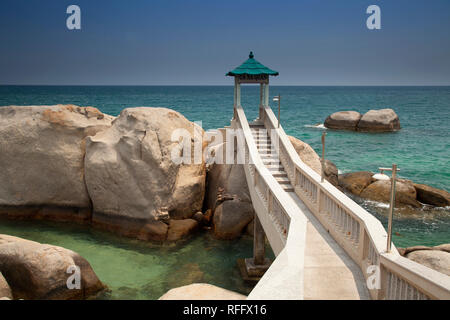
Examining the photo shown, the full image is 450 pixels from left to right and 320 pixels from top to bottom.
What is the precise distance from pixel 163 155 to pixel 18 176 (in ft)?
25.3

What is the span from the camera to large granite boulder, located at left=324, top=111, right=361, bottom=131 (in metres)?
52.5

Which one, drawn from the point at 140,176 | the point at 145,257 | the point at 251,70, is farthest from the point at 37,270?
the point at 251,70

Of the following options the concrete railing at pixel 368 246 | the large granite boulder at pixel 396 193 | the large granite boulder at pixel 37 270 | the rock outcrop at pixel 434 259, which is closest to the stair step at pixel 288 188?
the concrete railing at pixel 368 246

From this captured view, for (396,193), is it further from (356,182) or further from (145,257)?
(145,257)

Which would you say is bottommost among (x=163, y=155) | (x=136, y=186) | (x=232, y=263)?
(x=232, y=263)

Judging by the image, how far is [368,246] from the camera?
780 cm

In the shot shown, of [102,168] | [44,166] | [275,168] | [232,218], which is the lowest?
[232,218]

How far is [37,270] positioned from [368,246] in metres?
9.33

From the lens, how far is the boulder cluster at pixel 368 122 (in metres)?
50.6

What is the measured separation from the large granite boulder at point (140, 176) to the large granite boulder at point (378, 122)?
3928cm

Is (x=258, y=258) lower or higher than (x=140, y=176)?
lower

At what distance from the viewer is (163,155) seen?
1681 cm
